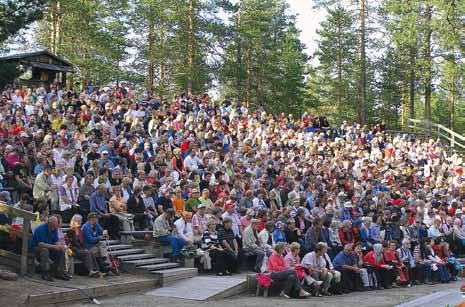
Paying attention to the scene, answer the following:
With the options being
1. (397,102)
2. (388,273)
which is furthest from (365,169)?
(397,102)

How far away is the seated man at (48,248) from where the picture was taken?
36.8ft

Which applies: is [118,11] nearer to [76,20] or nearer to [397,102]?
[76,20]

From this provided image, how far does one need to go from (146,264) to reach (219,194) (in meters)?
3.76

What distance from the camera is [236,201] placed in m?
16.2

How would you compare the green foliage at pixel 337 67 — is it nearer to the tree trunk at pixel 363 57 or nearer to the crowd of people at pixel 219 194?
the tree trunk at pixel 363 57

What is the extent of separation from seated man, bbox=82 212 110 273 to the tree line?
88.9ft

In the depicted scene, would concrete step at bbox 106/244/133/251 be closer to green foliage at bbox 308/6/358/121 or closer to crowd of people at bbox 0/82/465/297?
crowd of people at bbox 0/82/465/297

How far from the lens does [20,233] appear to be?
37.7ft

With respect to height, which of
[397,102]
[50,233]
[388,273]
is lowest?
[388,273]

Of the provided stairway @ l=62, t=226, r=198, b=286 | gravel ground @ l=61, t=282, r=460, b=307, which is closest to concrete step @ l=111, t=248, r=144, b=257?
stairway @ l=62, t=226, r=198, b=286

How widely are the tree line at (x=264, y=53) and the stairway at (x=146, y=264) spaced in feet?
85.4

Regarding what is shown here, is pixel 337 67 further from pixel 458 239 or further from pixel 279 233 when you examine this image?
pixel 279 233

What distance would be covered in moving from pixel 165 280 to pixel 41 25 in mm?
36443

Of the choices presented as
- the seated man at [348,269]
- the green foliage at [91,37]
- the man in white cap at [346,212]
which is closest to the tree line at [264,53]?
the green foliage at [91,37]
